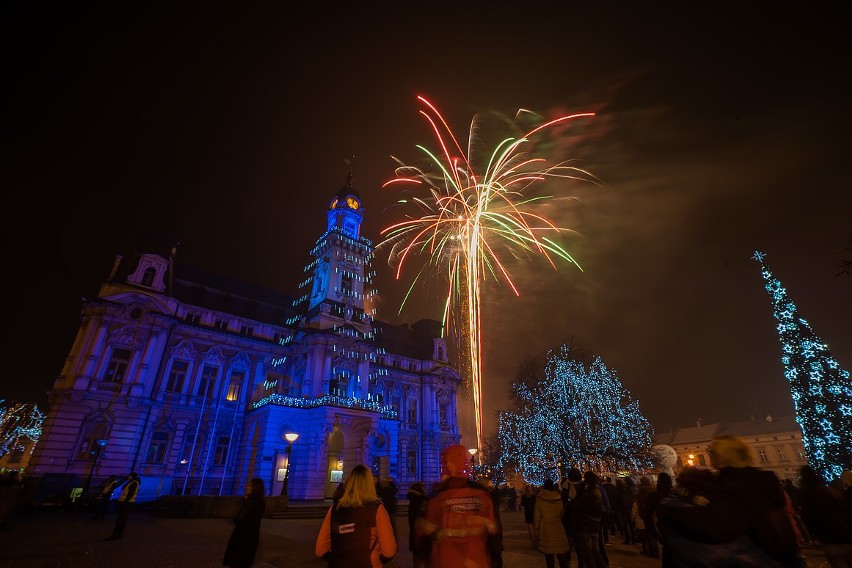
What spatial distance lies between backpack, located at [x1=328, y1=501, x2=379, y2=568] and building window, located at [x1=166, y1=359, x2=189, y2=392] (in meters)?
31.1

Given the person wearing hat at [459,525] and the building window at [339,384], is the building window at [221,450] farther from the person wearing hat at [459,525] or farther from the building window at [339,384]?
the person wearing hat at [459,525]

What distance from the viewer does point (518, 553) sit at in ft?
32.6

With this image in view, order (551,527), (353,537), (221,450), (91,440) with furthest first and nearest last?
(221,450) → (91,440) → (551,527) → (353,537)

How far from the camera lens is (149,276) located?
98.3ft

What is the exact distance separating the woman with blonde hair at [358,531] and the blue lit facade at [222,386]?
25.8 meters

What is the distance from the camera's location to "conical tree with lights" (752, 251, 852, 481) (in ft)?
84.8

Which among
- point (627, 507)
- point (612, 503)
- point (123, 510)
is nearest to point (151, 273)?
point (123, 510)

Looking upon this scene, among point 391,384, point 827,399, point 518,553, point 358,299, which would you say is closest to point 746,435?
point 827,399

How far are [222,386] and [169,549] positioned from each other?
22.7 m

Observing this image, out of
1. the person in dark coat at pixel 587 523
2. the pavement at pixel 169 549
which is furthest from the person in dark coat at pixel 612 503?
the person in dark coat at pixel 587 523

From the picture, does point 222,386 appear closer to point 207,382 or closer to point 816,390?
point 207,382

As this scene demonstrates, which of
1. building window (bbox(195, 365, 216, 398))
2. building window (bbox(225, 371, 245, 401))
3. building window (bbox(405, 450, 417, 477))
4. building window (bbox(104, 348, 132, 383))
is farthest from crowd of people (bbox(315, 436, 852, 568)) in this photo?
building window (bbox(405, 450, 417, 477))

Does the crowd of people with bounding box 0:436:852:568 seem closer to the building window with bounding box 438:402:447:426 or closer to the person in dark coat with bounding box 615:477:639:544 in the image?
the person in dark coat with bounding box 615:477:639:544

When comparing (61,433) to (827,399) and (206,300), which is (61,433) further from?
(827,399)
